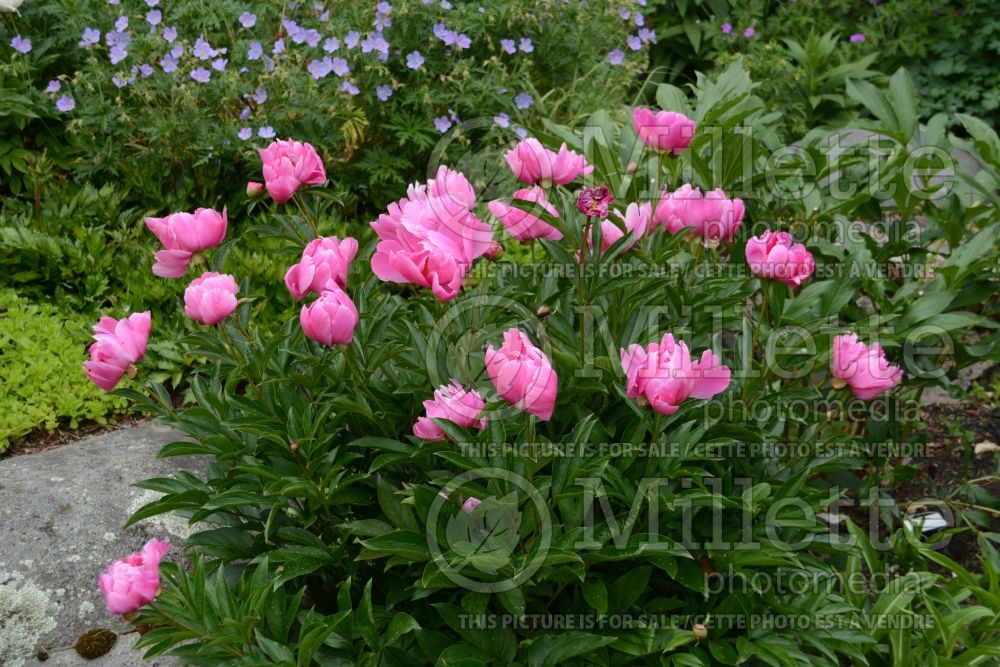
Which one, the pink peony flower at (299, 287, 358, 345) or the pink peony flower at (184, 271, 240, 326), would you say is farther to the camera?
the pink peony flower at (184, 271, 240, 326)

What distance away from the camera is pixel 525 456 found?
1572 mm

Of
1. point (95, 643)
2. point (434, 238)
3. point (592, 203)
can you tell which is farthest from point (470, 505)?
point (95, 643)

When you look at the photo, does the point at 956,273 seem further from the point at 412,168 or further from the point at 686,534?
the point at 412,168

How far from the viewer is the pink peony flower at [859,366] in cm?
189

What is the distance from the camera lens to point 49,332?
9.78 feet

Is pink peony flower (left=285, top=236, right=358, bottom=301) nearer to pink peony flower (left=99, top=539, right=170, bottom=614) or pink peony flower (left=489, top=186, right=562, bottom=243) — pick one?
pink peony flower (left=489, top=186, right=562, bottom=243)

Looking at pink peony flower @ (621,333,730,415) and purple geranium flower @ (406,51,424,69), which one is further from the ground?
pink peony flower @ (621,333,730,415)

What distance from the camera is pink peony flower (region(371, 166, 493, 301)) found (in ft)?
5.13

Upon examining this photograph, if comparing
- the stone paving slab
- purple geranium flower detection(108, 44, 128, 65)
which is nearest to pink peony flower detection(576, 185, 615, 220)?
the stone paving slab

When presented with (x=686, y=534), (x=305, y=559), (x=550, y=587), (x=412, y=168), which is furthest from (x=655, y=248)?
(x=412, y=168)

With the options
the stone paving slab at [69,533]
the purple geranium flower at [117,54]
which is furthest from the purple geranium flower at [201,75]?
the stone paving slab at [69,533]

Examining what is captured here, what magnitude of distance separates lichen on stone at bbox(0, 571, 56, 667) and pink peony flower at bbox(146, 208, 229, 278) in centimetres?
92

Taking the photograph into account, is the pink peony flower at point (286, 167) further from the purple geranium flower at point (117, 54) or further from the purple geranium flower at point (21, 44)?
the purple geranium flower at point (21, 44)

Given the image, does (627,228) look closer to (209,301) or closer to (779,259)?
(779,259)
